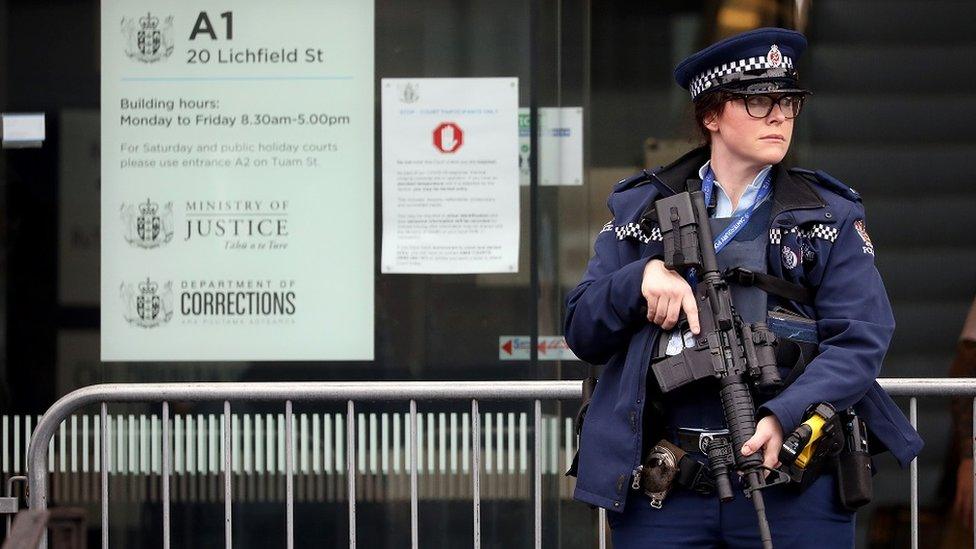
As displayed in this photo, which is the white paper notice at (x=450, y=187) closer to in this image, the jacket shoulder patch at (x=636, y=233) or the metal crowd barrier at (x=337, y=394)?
the metal crowd barrier at (x=337, y=394)

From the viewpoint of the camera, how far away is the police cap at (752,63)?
3.29 meters

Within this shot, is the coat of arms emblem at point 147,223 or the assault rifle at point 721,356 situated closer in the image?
the assault rifle at point 721,356

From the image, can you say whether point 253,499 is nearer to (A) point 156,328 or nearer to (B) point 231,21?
(A) point 156,328

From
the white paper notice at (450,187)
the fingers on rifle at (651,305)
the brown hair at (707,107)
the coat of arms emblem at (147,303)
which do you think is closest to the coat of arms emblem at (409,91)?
the white paper notice at (450,187)

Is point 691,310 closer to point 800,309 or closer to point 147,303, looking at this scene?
point 800,309

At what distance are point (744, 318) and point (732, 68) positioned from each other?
21.3 inches

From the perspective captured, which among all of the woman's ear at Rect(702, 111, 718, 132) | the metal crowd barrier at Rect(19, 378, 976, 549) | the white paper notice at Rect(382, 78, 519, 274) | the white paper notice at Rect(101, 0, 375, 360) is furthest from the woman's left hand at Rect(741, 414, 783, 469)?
the white paper notice at Rect(101, 0, 375, 360)

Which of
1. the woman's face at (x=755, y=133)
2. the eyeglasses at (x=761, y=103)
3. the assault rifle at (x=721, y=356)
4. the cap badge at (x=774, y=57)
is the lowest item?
the assault rifle at (x=721, y=356)

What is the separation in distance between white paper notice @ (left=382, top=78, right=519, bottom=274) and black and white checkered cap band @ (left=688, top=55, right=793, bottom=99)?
3.17 m

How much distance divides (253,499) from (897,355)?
2.83 m

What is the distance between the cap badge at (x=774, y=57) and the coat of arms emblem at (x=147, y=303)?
12.7ft

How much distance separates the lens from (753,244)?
328cm

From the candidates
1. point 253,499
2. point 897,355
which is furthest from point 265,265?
point 897,355

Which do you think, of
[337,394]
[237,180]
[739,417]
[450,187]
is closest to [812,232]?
[739,417]
